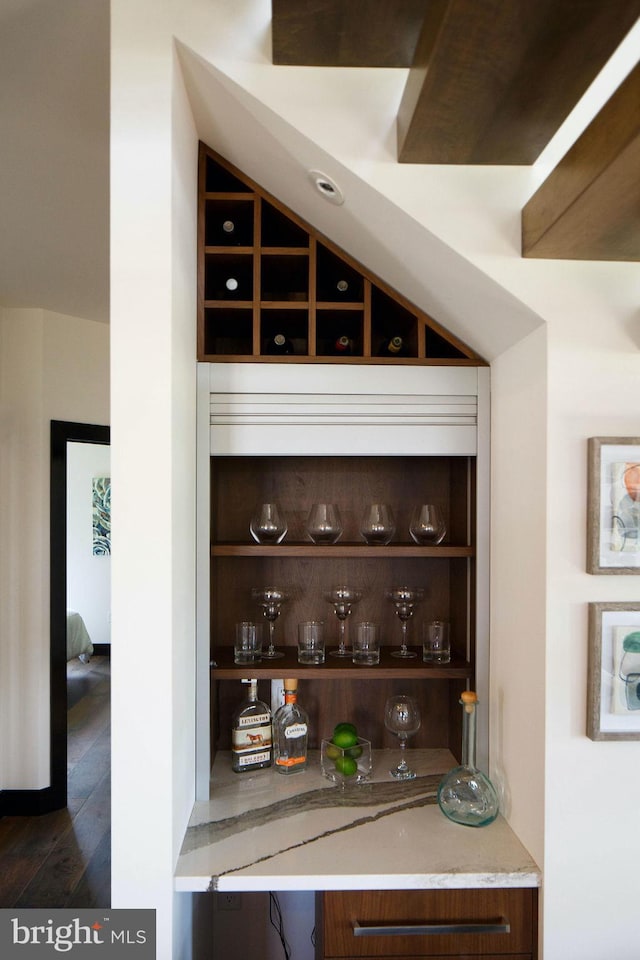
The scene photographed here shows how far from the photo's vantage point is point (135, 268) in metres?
1.43

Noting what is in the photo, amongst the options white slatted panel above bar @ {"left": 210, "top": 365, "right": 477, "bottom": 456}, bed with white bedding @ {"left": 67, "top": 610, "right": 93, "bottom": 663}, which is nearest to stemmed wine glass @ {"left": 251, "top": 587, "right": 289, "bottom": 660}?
white slatted panel above bar @ {"left": 210, "top": 365, "right": 477, "bottom": 456}

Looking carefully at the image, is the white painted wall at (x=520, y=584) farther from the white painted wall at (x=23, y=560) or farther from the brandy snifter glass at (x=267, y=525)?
the white painted wall at (x=23, y=560)

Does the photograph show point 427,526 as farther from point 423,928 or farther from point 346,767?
point 423,928

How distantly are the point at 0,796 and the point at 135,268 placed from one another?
3392 millimetres

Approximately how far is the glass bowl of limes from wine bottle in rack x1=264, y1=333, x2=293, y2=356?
1122mm

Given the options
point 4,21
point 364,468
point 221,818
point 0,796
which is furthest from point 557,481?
point 0,796

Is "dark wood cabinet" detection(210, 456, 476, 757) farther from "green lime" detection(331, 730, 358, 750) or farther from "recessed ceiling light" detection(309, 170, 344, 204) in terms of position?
"recessed ceiling light" detection(309, 170, 344, 204)

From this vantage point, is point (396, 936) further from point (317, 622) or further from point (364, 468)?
point (364, 468)

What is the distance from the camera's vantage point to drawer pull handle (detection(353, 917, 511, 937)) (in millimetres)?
1508

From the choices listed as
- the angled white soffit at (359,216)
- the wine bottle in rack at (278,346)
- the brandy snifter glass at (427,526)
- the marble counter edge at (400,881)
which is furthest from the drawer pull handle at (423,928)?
the wine bottle in rack at (278,346)

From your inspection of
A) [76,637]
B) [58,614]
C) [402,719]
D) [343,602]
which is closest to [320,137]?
[343,602]

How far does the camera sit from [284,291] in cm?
218

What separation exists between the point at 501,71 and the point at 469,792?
5.17 feet

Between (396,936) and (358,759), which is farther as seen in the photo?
(358,759)
